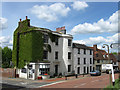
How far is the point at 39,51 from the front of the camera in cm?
3058

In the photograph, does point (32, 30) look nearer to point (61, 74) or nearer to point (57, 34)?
point (57, 34)

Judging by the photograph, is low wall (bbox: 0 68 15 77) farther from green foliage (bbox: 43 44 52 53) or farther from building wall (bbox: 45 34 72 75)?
green foliage (bbox: 43 44 52 53)

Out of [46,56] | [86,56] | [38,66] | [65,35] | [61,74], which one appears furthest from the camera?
[86,56]

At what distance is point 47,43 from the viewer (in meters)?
32.5

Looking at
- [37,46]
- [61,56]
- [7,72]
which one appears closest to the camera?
[37,46]

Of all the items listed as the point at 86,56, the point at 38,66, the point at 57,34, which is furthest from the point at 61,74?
the point at 86,56

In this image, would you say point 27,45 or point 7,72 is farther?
point 7,72

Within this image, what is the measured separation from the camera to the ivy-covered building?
30184 mm

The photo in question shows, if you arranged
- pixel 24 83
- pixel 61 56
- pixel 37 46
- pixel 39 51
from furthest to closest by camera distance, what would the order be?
pixel 61 56
pixel 39 51
pixel 37 46
pixel 24 83

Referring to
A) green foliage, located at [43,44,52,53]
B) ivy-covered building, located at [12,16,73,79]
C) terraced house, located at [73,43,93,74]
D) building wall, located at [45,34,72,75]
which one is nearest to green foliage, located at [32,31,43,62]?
ivy-covered building, located at [12,16,73,79]

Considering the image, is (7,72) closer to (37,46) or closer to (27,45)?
(27,45)

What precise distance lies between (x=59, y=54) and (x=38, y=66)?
298 inches

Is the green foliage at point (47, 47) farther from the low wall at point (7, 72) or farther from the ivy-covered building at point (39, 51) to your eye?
the low wall at point (7, 72)

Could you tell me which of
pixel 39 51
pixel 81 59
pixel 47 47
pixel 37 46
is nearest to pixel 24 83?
pixel 39 51
